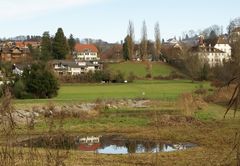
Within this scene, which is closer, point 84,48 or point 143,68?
point 143,68

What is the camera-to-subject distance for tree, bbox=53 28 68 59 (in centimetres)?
9662

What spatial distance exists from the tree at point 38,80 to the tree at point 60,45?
46.3 metres

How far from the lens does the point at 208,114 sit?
33.2 metres

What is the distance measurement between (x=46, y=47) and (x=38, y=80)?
48741mm

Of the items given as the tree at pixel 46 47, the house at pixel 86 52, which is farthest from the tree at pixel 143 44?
the house at pixel 86 52

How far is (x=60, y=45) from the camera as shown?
98875 millimetres

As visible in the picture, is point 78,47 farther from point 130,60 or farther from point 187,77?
point 187,77

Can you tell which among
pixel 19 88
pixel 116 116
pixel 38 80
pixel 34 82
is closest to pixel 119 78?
pixel 34 82

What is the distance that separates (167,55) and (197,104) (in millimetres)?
66914

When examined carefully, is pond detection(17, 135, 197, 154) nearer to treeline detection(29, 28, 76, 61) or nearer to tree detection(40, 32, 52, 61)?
treeline detection(29, 28, 76, 61)

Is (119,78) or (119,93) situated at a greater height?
(119,78)

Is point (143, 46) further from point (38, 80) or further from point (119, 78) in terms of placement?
point (38, 80)

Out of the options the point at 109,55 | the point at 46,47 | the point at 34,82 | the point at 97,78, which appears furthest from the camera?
the point at 109,55

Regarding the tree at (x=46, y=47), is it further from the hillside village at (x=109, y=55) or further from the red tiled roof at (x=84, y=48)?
the red tiled roof at (x=84, y=48)
